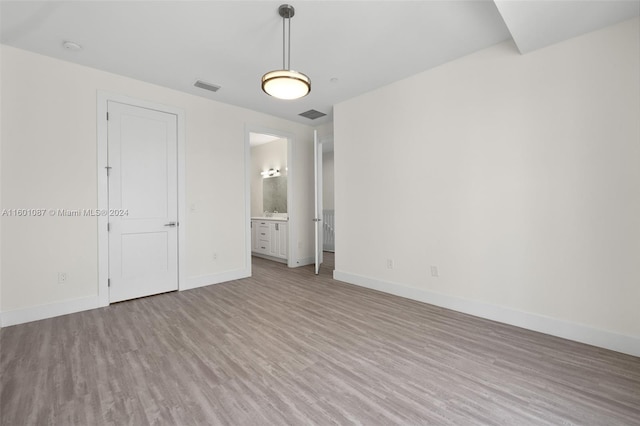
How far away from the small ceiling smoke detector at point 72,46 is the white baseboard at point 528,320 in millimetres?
4439

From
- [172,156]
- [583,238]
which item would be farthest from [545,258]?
[172,156]

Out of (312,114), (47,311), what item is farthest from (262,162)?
(47,311)

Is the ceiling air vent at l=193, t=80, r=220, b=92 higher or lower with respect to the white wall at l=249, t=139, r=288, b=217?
higher

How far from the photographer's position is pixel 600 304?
7.91ft

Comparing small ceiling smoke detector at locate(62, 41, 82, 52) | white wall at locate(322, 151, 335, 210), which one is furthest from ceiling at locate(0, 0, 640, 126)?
white wall at locate(322, 151, 335, 210)

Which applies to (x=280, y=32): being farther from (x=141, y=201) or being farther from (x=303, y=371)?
(x=303, y=371)

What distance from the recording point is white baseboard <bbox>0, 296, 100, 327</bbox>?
9.43ft

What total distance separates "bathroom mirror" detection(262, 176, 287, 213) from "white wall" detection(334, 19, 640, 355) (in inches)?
125

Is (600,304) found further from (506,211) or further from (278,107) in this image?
(278,107)

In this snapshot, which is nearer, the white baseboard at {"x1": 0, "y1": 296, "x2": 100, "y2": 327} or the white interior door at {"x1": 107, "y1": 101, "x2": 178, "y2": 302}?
the white baseboard at {"x1": 0, "y1": 296, "x2": 100, "y2": 327}

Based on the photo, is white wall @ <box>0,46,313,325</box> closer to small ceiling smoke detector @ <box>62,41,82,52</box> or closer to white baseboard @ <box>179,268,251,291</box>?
white baseboard @ <box>179,268,251,291</box>

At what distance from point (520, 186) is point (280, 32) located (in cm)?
277

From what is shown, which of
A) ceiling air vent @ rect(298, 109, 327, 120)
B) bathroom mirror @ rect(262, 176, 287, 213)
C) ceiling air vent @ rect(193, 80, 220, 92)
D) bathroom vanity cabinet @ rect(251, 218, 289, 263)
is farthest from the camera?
bathroom mirror @ rect(262, 176, 287, 213)

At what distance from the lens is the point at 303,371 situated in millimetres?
2057
